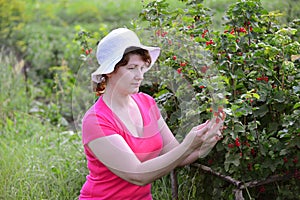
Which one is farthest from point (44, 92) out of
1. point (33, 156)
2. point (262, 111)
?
point (262, 111)

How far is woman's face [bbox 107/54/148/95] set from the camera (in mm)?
2311

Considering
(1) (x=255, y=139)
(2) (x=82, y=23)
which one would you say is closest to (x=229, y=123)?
(1) (x=255, y=139)

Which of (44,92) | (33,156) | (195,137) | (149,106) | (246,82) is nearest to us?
(195,137)

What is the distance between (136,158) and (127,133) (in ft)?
0.42

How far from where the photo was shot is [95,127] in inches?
92.9

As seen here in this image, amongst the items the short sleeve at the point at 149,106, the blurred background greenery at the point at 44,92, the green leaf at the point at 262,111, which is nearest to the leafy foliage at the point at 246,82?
the green leaf at the point at 262,111

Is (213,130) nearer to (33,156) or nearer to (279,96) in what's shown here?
(279,96)

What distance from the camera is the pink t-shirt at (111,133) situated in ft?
7.78

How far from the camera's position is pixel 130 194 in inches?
98.3

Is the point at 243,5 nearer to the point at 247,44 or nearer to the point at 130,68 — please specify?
the point at 247,44

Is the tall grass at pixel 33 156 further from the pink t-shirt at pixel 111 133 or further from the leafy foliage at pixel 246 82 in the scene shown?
the leafy foliage at pixel 246 82

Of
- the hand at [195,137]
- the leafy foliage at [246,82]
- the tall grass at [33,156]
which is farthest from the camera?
the tall grass at [33,156]

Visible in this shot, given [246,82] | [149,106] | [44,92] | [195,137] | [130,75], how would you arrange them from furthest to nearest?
[44,92]
[246,82]
[149,106]
[130,75]
[195,137]

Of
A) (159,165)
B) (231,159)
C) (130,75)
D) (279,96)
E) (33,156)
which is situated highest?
(130,75)
